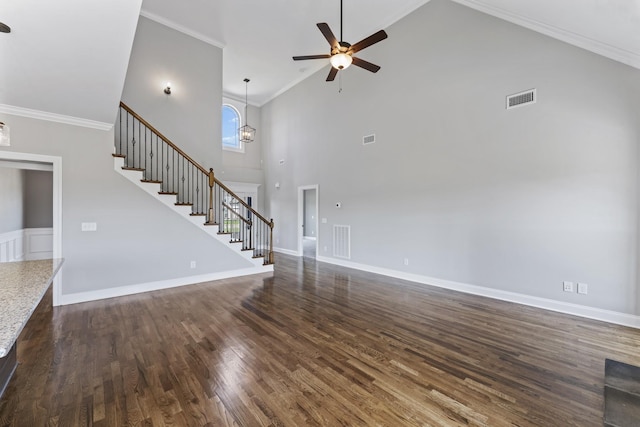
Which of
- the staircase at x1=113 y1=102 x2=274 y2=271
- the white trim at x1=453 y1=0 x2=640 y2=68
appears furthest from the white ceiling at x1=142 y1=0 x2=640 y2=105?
the staircase at x1=113 y1=102 x2=274 y2=271

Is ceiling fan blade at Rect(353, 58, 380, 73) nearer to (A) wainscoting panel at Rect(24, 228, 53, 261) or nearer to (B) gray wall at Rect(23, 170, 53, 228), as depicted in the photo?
(B) gray wall at Rect(23, 170, 53, 228)

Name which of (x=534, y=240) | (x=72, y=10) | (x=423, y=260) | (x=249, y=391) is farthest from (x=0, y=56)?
(x=534, y=240)

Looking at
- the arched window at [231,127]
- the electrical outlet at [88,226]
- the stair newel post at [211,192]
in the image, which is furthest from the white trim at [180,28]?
the electrical outlet at [88,226]

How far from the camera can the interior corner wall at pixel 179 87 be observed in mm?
5512

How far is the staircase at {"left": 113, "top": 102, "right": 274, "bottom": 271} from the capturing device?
4.91m

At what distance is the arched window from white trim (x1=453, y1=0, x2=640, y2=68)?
7.58 m

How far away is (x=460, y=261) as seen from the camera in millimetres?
4789

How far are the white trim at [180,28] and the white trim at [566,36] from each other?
5.40m

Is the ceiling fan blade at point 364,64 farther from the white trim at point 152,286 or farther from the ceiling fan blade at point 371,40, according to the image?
the white trim at point 152,286

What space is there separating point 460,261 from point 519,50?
346cm

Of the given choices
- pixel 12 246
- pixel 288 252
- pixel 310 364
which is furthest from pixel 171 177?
pixel 310 364

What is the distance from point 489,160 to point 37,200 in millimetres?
9528

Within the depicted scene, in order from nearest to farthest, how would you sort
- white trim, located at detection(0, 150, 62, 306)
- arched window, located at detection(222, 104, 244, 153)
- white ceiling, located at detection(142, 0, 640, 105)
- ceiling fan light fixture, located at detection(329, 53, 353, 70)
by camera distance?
white ceiling, located at detection(142, 0, 640, 105) < ceiling fan light fixture, located at detection(329, 53, 353, 70) < white trim, located at detection(0, 150, 62, 306) < arched window, located at detection(222, 104, 244, 153)

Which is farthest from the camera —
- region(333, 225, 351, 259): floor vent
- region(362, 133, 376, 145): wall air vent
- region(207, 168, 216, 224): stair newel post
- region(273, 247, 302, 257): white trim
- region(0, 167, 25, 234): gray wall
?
region(273, 247, 302, 257): white trim
